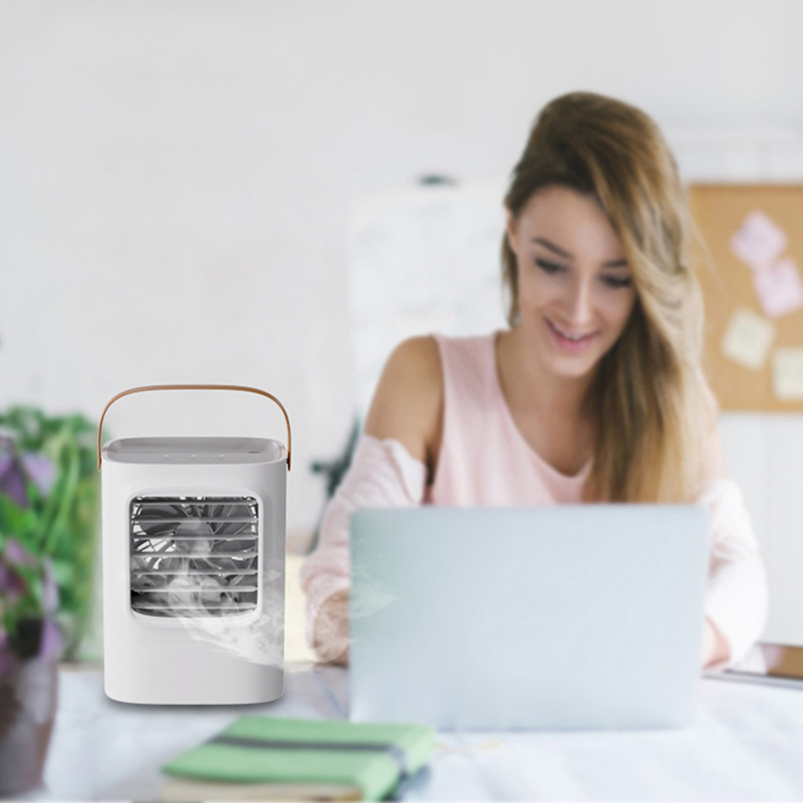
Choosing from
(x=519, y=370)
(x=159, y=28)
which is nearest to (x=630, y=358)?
(x=519, y=370)

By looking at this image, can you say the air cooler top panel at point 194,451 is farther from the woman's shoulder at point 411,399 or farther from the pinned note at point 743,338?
the pinned note at point 743,338

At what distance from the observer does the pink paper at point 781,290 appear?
1113 millimetres

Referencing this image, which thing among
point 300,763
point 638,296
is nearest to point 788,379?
point 638,296

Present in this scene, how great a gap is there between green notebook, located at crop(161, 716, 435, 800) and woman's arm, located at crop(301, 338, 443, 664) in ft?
0.63

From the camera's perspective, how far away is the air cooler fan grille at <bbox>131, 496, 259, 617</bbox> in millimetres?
997

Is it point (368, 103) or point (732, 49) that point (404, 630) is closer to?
point (368, 103)

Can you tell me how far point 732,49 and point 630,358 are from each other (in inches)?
14.7

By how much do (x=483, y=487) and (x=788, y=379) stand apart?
39 centimetres

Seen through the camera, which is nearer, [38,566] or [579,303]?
[38,566]

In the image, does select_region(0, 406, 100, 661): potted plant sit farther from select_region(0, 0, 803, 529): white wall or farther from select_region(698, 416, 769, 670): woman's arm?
select_region(698, 416, 769, 670): woman's arm

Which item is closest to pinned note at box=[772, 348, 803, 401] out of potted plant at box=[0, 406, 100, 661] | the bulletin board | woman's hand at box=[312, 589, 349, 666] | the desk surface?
the bulletin board

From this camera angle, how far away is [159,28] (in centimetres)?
104

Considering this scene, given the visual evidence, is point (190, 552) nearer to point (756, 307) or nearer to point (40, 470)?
point (40, 470)

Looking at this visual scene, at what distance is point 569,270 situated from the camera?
1.07 metres
